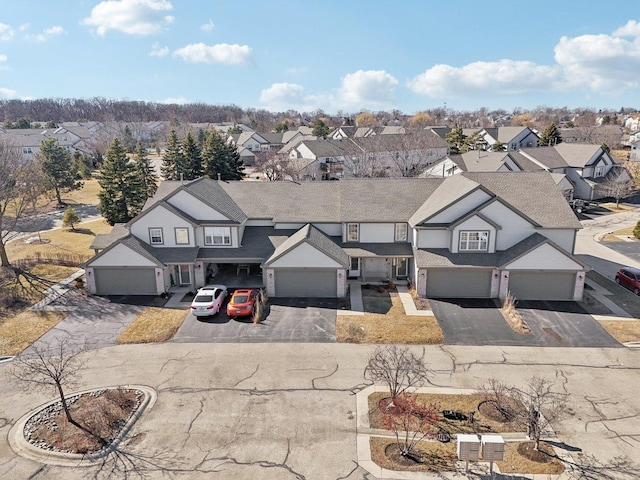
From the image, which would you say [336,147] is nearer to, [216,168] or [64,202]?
[216,168]

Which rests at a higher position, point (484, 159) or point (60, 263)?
point (484, 159)

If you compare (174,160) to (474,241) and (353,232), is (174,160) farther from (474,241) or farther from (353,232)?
(474,241)

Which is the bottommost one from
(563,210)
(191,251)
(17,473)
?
(17,473)

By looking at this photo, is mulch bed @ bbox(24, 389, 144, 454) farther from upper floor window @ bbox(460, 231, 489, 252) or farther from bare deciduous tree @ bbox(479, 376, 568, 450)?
upper floor window @ bbox(460, 231, 489, 252)

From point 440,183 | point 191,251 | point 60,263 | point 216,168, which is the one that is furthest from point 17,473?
point 216,168

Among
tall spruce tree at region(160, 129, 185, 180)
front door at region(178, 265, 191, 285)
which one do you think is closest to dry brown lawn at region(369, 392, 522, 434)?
front door at region(178, 265, 191, 285)

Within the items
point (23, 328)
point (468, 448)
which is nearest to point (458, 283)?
point (468, 448)
